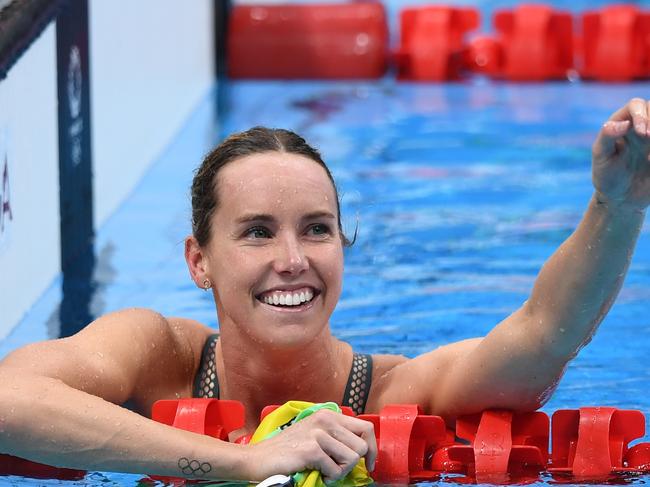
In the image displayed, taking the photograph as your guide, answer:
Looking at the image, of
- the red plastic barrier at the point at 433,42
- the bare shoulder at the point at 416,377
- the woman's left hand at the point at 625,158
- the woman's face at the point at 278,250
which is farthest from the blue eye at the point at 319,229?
the red plastic barrier at the point at 433,42

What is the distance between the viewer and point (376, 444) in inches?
108

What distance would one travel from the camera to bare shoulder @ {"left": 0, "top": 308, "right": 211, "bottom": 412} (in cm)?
285

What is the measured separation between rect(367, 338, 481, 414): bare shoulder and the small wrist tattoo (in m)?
0.64

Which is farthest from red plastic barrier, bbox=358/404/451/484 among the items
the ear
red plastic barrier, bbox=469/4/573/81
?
red plastic barrier, bbox=469/4/573/81

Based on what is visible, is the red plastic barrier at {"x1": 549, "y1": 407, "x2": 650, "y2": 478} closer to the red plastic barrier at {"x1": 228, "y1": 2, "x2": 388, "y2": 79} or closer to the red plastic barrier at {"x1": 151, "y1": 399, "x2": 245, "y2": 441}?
the red plastic barrier at {"x1": 151, "y1": 399, "x2": 245, "y2": 441}

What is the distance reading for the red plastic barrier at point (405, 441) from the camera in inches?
112

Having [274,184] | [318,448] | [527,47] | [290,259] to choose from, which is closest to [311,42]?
[527,47]

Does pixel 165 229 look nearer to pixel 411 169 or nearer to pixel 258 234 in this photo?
pixel 411 169

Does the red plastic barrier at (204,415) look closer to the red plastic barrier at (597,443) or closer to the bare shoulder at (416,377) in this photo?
the bare shoulder at (416,377)

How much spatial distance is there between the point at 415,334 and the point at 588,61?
5.45 metres

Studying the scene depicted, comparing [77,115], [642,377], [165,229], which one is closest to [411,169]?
[165,229]

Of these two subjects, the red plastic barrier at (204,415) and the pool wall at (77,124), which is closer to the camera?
the red plastic barrier at (204,415)

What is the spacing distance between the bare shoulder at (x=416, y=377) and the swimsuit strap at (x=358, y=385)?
0.07ft

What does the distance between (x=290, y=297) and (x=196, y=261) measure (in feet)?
1.28
